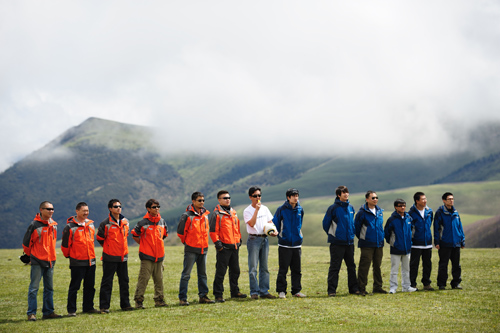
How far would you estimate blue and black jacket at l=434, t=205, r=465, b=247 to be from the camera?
647 inches

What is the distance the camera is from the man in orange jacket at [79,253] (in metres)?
13.4

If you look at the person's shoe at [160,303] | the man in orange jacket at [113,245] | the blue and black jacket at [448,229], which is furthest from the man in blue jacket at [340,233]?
the man in orange jacket at [113,245]

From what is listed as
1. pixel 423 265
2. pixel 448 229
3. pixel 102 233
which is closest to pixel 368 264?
pixel 423 265

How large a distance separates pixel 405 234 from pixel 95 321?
32.4 feet

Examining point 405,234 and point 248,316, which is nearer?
point 248,316

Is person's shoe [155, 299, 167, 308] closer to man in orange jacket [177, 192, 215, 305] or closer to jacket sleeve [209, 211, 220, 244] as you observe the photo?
man in orange jacket [177, 192, 215, 305]

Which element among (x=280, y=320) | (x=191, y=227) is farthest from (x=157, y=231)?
(x=280, y=320)

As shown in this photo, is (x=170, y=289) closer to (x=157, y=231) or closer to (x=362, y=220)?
(x=157, y=231)

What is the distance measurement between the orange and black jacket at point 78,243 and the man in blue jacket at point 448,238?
11307 millimetres

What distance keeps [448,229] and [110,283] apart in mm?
11259

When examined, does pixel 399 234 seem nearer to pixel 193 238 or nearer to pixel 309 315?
pixel 309 315

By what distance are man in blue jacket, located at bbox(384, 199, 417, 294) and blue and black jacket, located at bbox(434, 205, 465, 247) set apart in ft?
4.85

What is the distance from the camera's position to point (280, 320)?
11.4 m

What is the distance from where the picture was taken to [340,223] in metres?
15.0
